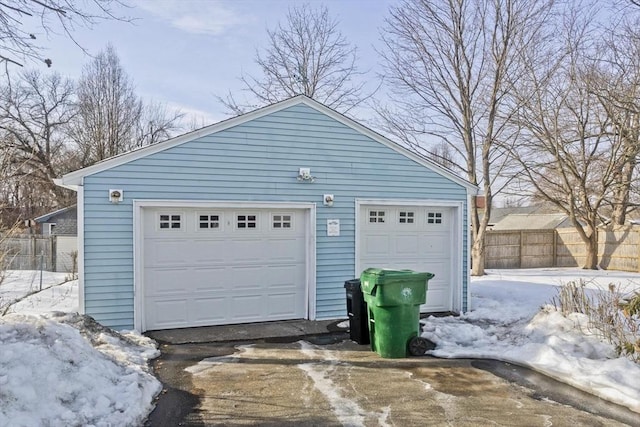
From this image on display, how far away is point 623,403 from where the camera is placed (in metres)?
4.43

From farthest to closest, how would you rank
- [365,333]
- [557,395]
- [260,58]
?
[260,58] → [365,333] → [557,395]

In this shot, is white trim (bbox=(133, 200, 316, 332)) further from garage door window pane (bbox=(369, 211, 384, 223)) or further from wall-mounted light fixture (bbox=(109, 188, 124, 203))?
garage door window pane (bbox=(369, 211, 384, 223))

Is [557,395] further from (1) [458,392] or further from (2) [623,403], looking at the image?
(1) [458,392]

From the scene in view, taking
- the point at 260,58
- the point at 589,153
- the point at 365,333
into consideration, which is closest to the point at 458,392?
the point at 365,333

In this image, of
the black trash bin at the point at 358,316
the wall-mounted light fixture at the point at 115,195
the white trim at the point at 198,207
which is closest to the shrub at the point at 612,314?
the black trash bin at the point at 358,316

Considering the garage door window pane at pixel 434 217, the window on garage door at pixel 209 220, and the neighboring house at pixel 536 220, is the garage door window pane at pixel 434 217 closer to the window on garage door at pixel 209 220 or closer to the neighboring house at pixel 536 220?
the window on garage door at pixel 209 220

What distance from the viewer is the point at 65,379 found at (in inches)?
166

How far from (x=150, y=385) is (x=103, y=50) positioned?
76.1 feet

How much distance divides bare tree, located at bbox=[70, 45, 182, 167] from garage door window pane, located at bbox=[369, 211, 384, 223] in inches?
703

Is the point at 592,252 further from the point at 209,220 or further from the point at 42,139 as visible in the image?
the point at 42,139

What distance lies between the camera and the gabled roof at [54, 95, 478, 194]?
6.94 meters

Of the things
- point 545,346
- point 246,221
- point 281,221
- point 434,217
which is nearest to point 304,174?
point 281,221

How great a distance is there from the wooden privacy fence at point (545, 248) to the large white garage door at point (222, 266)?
13078mm

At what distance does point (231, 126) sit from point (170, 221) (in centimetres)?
185
